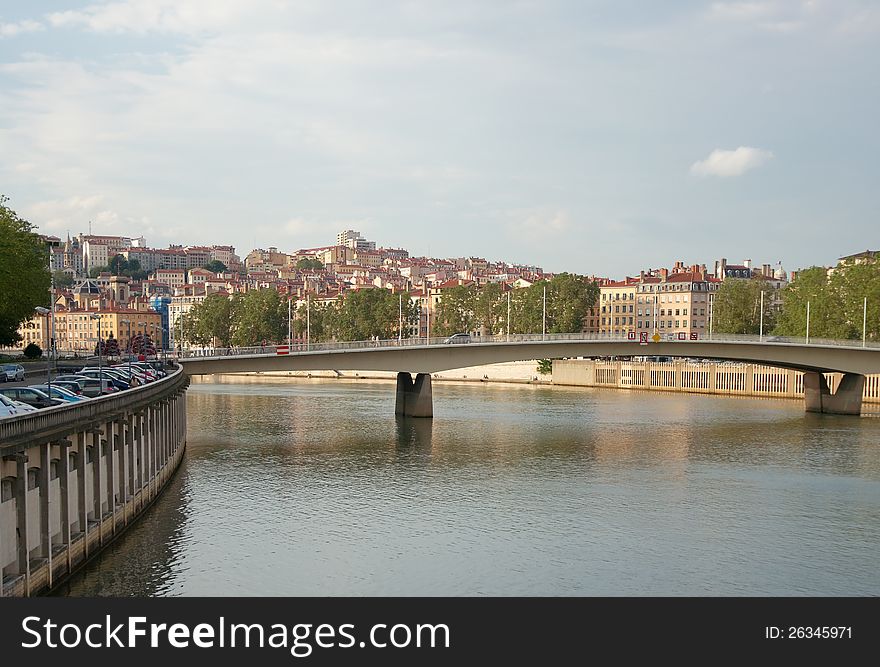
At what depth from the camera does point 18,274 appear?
5838cm

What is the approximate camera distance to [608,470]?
42719 mm

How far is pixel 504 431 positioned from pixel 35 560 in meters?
37.3

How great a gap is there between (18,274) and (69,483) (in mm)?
36915

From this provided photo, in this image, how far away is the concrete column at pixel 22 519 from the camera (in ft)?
68.3

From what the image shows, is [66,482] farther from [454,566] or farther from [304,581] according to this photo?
[454,566]

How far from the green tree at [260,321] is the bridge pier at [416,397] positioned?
71418mm

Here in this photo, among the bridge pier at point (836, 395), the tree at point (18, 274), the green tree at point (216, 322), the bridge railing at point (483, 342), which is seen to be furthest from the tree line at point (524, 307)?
the tree at point (18, 274)

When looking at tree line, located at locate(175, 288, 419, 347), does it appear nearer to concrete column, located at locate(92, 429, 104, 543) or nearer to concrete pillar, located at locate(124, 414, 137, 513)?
concrete pillar, located at locate(124, 414, 137, 513)

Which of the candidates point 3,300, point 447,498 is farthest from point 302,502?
point 3,300

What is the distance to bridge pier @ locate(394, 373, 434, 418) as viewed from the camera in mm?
62469

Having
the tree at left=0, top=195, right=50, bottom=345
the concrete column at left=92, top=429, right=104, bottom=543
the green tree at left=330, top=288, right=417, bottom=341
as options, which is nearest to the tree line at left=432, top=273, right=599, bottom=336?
the green tree at left=330, top=288, right=417, bottom=341

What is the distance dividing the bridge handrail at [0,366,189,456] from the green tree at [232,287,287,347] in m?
100

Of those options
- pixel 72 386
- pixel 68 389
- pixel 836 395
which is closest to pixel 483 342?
pixel 836 395

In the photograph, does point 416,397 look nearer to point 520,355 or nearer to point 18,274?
point 520,355
